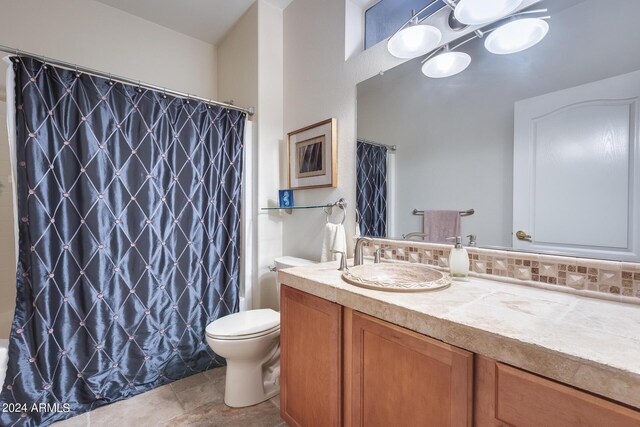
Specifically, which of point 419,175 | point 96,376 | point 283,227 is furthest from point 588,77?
point 96,376

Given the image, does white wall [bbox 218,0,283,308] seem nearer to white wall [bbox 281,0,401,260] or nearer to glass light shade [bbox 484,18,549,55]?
white wall [bbox 281,0,401,260]

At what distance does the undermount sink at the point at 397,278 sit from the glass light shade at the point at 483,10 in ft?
3.30

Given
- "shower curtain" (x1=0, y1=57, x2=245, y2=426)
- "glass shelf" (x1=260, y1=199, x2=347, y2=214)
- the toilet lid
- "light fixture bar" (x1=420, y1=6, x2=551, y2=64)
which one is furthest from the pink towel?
"shower curtain" (x1=0, y1=57, x2=245, y2=426)

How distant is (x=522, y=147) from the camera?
3.45 ft

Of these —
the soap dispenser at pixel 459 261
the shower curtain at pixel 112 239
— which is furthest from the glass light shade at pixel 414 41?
the shower curtain at pixel 112 239

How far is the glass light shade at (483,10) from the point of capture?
1.04 metres

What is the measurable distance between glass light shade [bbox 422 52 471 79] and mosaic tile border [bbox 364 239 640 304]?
31.0 inches

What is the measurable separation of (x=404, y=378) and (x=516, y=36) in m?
1.26

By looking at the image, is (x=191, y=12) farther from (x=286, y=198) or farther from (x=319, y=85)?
(x=286, y=198)

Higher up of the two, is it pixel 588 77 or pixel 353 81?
pixel 353 81

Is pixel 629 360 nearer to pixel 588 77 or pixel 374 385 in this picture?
pixel 374 385

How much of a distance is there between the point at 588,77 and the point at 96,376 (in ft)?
8.58

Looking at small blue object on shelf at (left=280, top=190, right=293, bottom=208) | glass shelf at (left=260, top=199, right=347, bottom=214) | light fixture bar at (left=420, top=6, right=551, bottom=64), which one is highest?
light fixture bar at (left=420, top=6, right=551, bottom=64)

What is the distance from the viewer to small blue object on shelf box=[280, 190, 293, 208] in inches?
82.5
